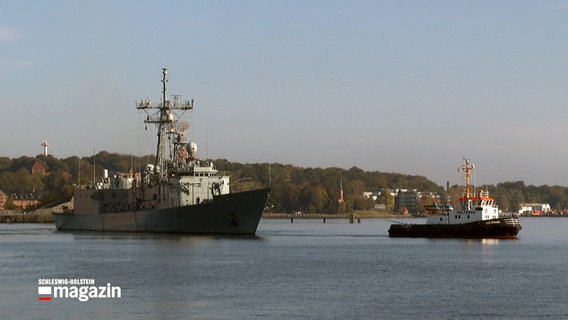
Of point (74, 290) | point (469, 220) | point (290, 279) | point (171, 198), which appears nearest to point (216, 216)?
point (171, 198)

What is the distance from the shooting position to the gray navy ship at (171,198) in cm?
8438

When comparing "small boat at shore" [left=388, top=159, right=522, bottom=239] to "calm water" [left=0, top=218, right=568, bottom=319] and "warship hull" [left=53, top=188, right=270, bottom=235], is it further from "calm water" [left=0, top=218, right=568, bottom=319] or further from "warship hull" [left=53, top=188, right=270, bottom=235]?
"warship hull" [left=53, top=188, right=270, bottom=235]

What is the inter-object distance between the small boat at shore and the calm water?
3237 mm

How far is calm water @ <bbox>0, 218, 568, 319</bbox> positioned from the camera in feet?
127

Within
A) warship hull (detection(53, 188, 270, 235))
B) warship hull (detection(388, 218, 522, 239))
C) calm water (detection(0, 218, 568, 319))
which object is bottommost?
calm water (detection(0, 218, 568, 319))

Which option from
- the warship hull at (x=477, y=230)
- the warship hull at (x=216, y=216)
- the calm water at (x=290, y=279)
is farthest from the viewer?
the warship hull at (x=477, y=230)

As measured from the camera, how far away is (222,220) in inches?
3327

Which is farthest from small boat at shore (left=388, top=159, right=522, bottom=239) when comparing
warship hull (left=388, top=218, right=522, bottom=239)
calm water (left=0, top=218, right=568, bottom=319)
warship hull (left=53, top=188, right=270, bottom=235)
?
warship hull (left=53, top=188, right=270, bottom=235)

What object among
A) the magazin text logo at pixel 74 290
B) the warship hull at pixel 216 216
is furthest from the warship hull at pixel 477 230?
the magazin text logo at pixel 74 290

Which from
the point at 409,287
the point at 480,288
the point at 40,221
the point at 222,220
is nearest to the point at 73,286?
the point at 409,287

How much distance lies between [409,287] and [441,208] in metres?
41.2

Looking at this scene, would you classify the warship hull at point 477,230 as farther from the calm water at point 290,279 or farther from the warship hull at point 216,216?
the warship hull at point 216,216

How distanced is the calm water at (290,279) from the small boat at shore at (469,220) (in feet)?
10.6

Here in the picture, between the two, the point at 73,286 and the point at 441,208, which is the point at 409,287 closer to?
the point at 73,286
